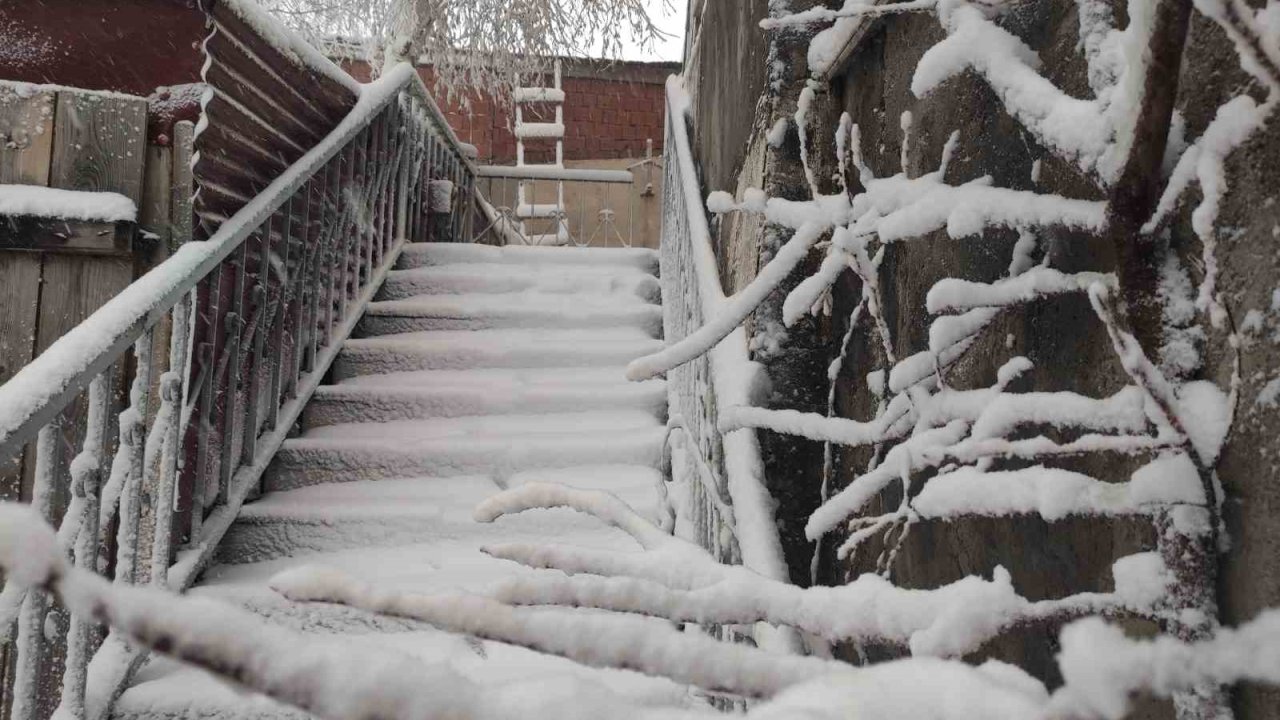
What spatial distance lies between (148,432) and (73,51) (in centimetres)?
108

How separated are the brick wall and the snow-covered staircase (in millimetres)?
6192

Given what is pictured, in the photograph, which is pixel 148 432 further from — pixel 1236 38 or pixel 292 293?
pixel 1236 38

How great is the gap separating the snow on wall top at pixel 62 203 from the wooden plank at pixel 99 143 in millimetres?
37

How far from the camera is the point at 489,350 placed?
3.36m

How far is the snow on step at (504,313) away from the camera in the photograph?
11.8ft

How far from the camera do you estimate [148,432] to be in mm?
1982

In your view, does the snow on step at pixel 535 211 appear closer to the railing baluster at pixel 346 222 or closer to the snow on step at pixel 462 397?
the railing baluster at pixel 346 222

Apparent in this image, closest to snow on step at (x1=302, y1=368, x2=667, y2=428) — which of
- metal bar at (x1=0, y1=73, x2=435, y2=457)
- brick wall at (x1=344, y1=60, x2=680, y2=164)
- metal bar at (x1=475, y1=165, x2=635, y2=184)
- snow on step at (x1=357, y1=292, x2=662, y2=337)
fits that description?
snow on step at (x1=357, y1=292, x2=662, y2=337)

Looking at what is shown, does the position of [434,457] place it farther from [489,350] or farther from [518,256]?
[518,256]

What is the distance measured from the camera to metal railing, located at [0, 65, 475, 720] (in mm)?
1471

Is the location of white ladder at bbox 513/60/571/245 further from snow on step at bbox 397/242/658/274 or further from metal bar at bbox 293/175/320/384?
metal bar at bbox 293/175/320/384

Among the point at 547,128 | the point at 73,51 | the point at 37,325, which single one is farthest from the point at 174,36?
the point at 547,128

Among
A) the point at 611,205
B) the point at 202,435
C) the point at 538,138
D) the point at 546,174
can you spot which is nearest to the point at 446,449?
the point at 202,435

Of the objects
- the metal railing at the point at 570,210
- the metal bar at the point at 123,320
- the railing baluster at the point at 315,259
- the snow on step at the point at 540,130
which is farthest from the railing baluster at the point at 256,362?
the snow on step at the point at 540,130
